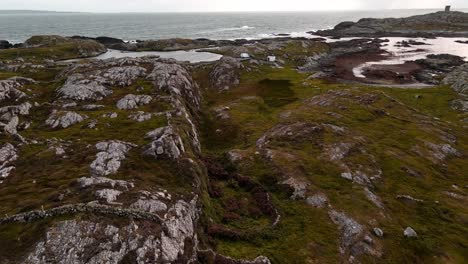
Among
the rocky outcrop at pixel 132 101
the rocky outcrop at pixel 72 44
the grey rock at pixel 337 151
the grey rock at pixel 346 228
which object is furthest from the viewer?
the rocky outcrop at pixel 72 44

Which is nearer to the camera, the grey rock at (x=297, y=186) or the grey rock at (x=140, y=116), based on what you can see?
the grey rock at (x=297, y=186)

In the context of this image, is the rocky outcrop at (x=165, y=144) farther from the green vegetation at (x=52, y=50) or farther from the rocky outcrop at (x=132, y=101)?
the green vegetation at (x=52, y=50)

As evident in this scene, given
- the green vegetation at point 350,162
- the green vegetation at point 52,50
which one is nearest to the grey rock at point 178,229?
the green vegetation at point 350,162

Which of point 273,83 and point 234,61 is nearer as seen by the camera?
point 273,83

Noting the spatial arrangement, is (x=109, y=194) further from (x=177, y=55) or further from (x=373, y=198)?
(x=177, y=55)

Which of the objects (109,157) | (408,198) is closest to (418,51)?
(408,198)

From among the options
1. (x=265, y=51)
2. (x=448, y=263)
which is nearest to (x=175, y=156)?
(x=448, y=263)

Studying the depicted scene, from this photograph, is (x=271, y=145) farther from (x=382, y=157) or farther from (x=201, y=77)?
(x=201, y=77)
